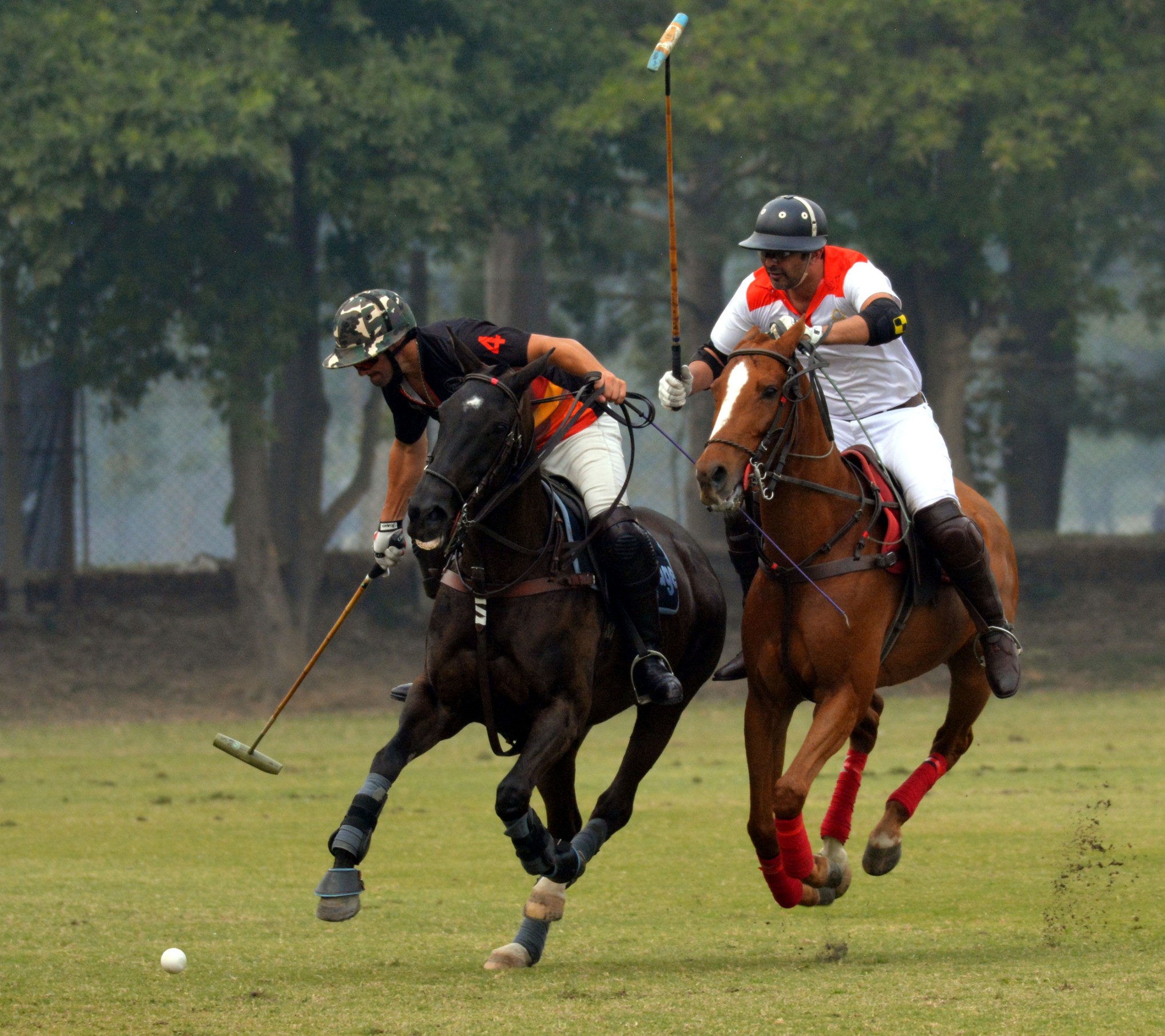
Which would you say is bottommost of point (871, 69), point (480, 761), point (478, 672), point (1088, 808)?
point (480, 761)

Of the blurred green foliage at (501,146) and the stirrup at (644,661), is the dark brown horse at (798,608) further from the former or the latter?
the blurred green foliage at (501,146)

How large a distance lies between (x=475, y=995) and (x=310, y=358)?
1451 cm

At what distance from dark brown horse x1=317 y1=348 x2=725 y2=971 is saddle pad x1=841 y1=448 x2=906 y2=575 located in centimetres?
114

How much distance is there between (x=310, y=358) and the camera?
801 inches

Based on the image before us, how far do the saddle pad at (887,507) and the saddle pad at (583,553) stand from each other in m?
0.89

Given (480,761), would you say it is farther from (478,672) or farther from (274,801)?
(478,672)

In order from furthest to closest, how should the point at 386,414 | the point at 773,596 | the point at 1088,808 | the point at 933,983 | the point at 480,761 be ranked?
1. the point at 386,414
2. the point at 480,761
3. the point at 1088,808
4. the point at 773,596
5. the point at 933,983

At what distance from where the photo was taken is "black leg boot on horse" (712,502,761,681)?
24.5 ft

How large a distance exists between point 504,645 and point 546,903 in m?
→ 1.14

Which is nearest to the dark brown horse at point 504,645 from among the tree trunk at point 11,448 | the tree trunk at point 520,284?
the tree trunk at point 11,448

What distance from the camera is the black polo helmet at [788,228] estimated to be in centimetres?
715

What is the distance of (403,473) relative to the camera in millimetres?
7555

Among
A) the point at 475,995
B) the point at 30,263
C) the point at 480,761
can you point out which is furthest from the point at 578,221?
the point at 475,995

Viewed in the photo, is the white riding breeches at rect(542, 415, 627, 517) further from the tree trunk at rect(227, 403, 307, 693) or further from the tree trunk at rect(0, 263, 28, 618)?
the tree trunk at rect(0, 263, 28, 618)
